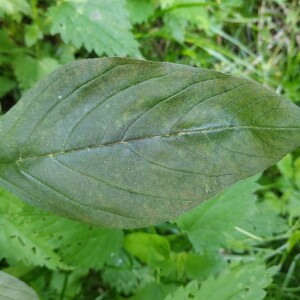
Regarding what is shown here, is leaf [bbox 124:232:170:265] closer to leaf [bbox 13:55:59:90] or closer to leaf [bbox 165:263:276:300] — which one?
leaf [bbox 165:263:276:300]

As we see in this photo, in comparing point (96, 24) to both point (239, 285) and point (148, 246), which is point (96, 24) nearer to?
point (148, 246)

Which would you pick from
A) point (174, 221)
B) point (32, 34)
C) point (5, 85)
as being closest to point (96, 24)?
point (32, 34)

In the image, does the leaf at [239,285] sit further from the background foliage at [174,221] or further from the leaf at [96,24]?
the leaf at [96,24]

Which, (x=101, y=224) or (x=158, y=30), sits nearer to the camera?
(x=101, y=224)

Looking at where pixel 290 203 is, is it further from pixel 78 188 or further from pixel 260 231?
pixel 78 188

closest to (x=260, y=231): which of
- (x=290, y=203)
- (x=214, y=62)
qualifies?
(x=290, y=203)

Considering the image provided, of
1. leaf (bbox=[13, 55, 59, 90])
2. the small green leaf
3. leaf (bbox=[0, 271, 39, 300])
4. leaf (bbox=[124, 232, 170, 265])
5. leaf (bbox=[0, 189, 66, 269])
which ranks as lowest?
leaf (bbox=[124, 232, 170, 265])

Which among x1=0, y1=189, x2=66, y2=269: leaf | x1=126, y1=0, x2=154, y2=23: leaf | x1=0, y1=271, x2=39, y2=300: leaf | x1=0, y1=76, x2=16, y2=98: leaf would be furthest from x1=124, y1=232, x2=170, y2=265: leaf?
x1=126, y1=0, x2=154, y2=23: leaf
